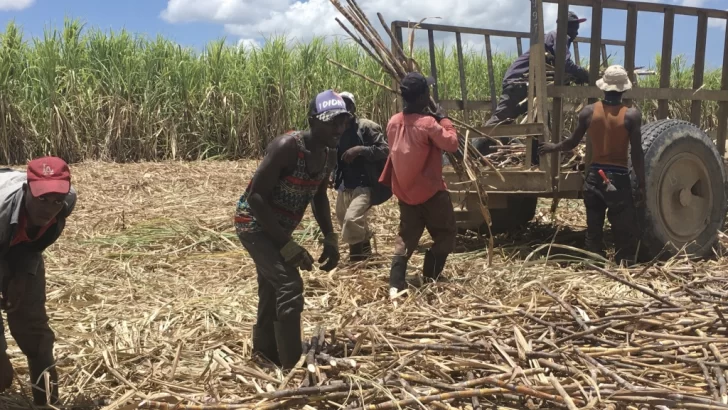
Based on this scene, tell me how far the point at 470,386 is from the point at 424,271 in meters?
2.27

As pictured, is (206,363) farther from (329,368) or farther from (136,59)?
(136,59)

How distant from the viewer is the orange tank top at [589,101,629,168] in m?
5.22

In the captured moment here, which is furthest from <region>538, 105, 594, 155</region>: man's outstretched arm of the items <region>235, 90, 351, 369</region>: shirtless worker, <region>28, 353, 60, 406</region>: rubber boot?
<region>28, 353, 60, 406</region>: rubber boot

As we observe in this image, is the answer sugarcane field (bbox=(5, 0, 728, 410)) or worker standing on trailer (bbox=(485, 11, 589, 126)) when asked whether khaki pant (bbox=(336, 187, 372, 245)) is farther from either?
worker standing on trailer (bbox=(485, 11, 589, 126))

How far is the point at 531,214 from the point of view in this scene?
289 inches

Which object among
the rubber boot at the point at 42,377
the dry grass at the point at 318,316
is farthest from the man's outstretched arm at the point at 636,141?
the rubber boot at the point at 42,377

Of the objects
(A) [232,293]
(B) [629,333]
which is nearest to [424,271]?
(A) [232,293]

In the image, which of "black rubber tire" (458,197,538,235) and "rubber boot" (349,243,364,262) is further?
"black rubber tire" (458,197,538,235)

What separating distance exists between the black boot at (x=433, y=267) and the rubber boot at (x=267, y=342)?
1742 mm

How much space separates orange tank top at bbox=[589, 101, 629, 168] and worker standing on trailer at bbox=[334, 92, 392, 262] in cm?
166

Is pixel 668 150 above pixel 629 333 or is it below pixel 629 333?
above

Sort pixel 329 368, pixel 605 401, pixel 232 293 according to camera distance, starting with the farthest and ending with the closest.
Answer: pixel 232 293 < pixel 329 368 < pixel 605 401

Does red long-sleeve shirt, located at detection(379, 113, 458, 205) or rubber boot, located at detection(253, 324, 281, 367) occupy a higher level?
red long-sleeve shirt, located at detection(379, 113, 458, 205)

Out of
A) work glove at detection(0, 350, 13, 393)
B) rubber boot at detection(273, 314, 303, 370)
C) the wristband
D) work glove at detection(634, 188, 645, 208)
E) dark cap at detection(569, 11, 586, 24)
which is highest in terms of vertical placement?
dark cap at detection(569, 11, 586, 24)
